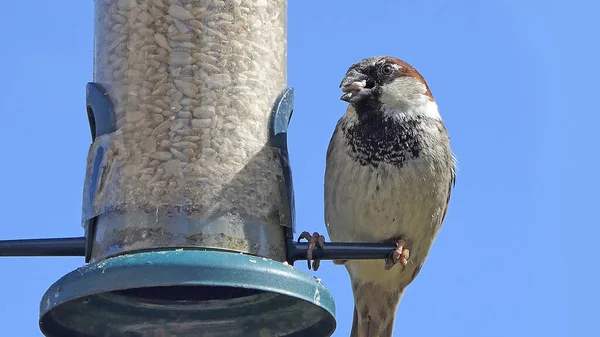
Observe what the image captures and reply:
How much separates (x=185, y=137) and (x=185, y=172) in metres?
0.12

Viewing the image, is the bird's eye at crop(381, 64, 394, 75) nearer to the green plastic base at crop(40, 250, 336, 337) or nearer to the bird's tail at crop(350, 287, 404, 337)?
the bird's tail at crop(350, 287, 404, 337)

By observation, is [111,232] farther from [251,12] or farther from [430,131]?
[430,131]

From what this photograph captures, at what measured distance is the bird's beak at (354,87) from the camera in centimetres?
450

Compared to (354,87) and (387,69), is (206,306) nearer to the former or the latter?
(354,87)

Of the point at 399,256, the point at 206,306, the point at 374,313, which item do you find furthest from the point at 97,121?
the point at 374,313

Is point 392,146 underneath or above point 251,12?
underneath

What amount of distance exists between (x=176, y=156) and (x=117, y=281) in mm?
559

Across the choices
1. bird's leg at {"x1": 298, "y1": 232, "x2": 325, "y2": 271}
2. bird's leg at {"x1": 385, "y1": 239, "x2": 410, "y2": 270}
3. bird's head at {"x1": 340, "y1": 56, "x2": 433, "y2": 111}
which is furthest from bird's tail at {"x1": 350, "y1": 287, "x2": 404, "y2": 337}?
bird's leg at {"x1": 298, "y1": 232, "x2": 325, "y2": 271}

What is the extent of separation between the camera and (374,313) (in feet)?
16.9

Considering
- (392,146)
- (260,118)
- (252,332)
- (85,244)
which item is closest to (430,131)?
(392,146)

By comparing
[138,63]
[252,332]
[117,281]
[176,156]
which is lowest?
[252,332]

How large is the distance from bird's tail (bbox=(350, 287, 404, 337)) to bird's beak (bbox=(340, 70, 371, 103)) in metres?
1.01

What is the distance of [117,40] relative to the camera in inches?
150

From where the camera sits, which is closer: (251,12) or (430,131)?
(251,12)
